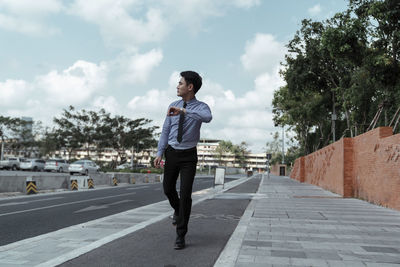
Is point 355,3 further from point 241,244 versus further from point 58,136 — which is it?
point 58,136

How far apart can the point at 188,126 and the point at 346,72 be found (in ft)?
71.7

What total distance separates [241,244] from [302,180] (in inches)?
1377

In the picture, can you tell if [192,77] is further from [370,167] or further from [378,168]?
[370,167]

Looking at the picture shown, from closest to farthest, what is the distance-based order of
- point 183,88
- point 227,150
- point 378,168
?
point 183,88
point 378,168
point 227,150

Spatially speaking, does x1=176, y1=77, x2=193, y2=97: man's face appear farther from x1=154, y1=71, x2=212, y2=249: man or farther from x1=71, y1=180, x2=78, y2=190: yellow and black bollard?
x1=71, y1=180, x2=78, y2=190: yellow and black bollard

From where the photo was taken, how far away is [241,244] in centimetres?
483

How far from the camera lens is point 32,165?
39.2 metres

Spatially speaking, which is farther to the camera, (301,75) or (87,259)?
(301,75)

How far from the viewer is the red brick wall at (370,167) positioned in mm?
10398

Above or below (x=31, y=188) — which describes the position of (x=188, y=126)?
above

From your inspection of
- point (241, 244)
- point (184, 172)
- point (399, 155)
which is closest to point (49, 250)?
point (184, 172)

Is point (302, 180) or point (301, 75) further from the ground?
point (301, 75)

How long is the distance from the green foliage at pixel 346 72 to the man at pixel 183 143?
31.4ft

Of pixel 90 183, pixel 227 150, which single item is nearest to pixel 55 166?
pixel 90 183
